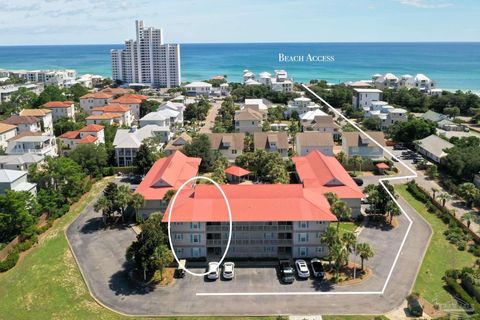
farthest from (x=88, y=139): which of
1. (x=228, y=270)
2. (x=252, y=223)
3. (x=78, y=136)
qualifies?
(x=228, y=270)

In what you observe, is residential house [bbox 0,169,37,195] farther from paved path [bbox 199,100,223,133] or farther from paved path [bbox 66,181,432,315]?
paved path [bbox 199,100,223,133]

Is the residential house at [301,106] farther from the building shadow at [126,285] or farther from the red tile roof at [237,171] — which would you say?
the building shadow at [126,285]

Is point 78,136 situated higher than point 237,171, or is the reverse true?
point 78,136

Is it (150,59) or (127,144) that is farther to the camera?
(150,59)

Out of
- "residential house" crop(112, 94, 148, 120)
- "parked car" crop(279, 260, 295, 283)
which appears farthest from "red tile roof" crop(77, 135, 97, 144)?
"parked car" crop(279, 260, 295, 283)

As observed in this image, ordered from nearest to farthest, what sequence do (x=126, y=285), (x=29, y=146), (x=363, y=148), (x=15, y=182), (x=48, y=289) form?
(x=48, y=289) → (x=126, y=285) → (x=15, y=182) → (x=29, y=146) → (x=363, y=148)

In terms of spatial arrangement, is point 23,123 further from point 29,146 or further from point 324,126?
point 324,126

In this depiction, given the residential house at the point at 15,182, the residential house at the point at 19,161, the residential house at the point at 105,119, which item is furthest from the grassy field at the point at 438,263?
the residential house at the point at 105,119
